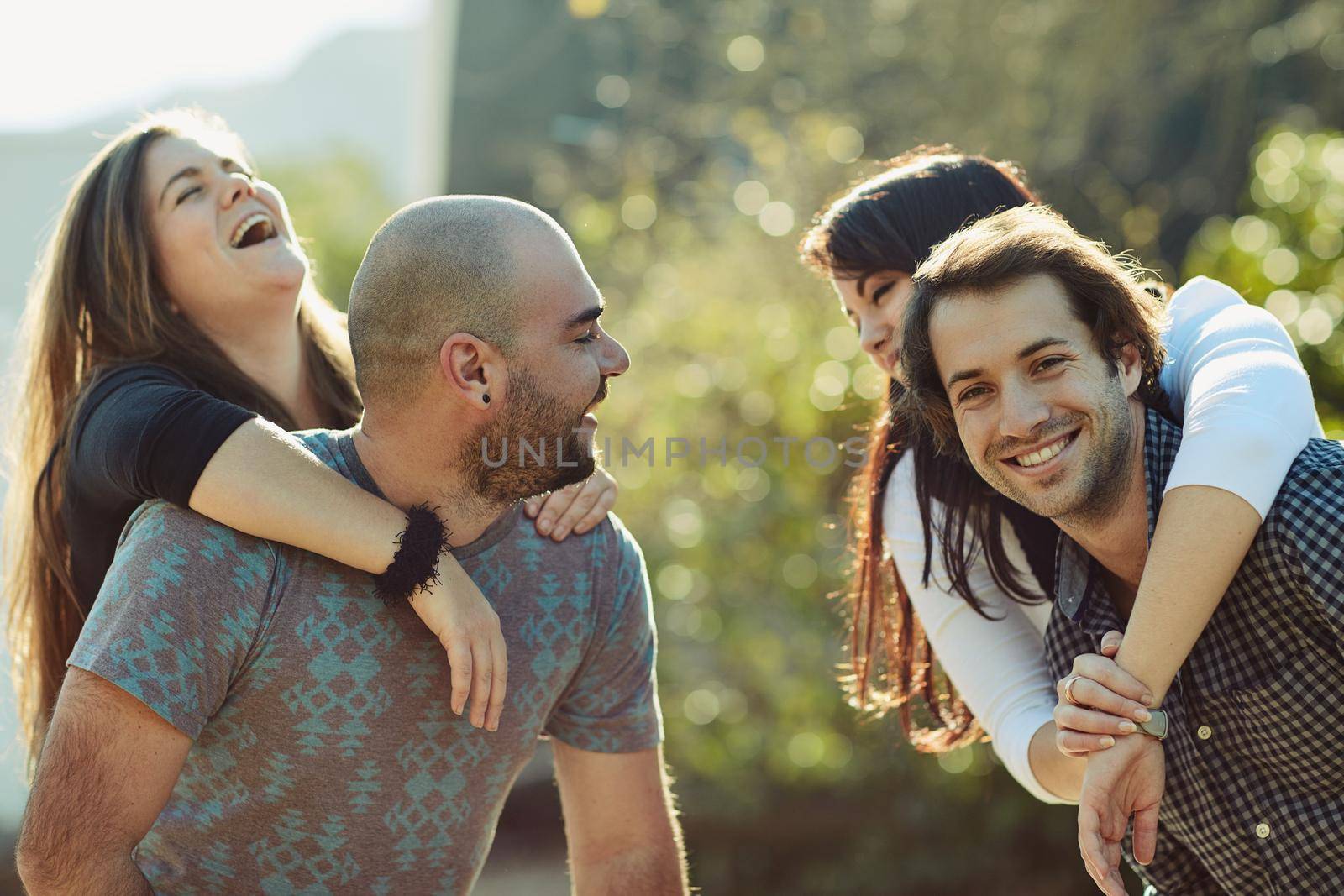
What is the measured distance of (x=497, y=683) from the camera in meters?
2.12

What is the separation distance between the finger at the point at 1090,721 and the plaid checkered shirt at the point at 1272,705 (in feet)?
0.74

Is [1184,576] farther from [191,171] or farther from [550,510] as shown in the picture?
[191,171]

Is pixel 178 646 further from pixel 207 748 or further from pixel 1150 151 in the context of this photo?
pixel 1150 151

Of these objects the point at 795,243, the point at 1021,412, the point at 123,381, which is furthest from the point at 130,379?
the point at 795,243

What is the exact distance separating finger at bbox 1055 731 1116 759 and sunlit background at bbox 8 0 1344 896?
228cm

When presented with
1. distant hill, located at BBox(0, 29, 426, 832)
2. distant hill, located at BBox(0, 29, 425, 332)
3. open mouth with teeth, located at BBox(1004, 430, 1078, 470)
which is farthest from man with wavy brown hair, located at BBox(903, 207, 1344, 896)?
distant hill, located at BBox(0, 29, 425, 332)

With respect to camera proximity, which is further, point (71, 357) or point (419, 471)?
point (71, 357)

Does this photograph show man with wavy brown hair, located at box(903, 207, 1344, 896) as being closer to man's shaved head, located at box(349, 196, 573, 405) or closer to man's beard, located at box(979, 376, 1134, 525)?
man's beard, located at box(979, 376, 1134, 525)

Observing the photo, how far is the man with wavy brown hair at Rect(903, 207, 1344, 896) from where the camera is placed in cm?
195

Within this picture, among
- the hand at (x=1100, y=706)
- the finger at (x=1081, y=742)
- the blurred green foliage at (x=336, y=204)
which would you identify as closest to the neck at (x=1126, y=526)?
the hand at (x=1100, y=706)

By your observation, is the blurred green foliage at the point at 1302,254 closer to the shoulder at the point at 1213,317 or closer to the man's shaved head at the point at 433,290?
the shoulder at the point at 1213,317

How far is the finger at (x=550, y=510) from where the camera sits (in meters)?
2.48

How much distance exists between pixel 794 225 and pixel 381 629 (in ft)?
14.3

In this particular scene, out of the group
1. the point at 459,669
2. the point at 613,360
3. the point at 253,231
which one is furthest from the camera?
the point at 253,231
